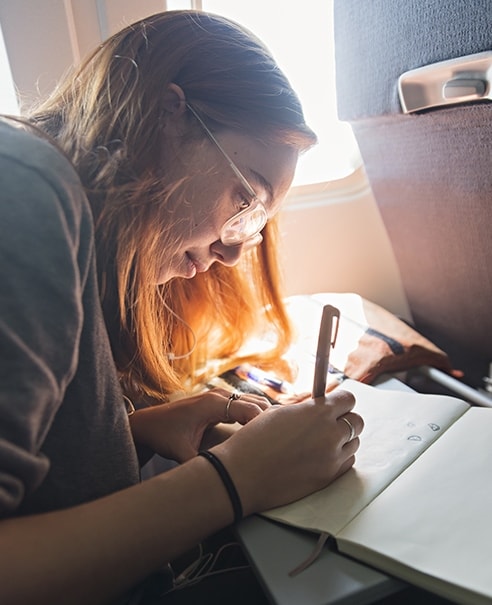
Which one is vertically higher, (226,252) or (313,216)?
(226,252)

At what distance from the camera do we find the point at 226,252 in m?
0.79

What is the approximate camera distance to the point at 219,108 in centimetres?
67

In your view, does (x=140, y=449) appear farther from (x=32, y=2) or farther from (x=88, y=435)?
(x=32, y=2)

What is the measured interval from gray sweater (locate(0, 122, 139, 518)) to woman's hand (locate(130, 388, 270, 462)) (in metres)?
0.17

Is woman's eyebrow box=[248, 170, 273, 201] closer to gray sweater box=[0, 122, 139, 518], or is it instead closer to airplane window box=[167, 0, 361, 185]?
gray sweater box=[0, 122, 139, 518]

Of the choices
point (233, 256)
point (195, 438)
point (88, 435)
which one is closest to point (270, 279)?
point (233, 256)

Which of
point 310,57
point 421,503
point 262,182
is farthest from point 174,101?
point 310,57

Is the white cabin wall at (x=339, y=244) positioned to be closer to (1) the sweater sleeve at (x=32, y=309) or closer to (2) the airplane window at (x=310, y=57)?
(2) the airplane window at (x=310, y=57)

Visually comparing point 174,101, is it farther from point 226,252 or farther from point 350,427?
point 350,427

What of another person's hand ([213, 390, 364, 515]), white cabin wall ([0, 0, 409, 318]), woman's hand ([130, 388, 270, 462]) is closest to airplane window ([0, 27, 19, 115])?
white cabin wall ([0, 0, 409, 318])

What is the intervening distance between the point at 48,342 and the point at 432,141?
62 cm

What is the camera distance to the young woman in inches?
18.2

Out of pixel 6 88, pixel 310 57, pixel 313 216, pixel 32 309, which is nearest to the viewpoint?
pixel 32 309

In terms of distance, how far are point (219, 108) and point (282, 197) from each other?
0.53 ft
